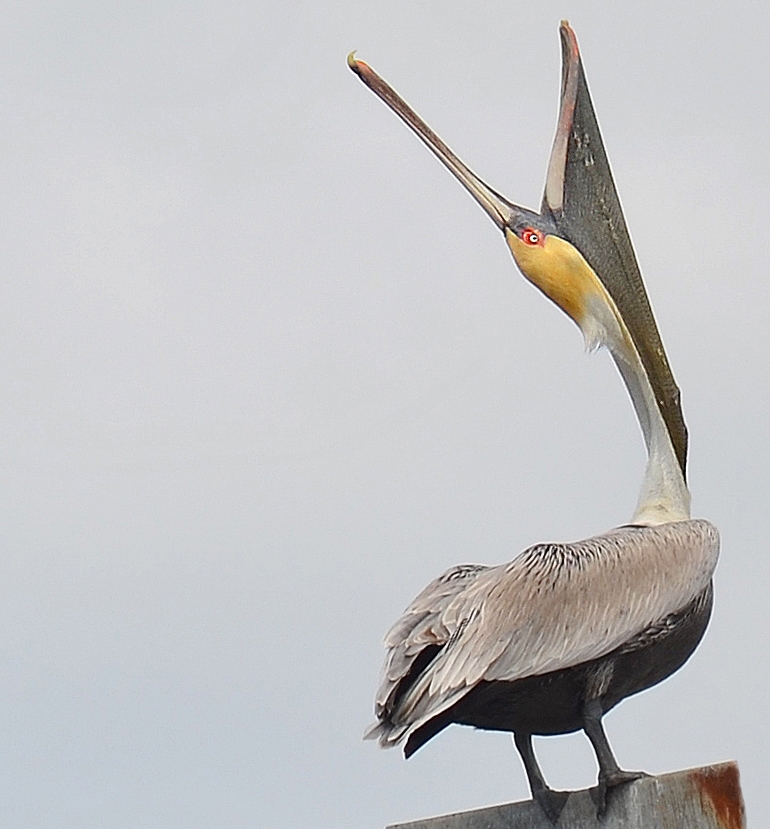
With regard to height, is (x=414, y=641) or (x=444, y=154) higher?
(x=444, y=154)

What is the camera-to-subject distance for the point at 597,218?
6.84 meters

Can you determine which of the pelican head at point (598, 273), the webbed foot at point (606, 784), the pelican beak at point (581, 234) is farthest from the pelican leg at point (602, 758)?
the pelican beak at point (581, 234)

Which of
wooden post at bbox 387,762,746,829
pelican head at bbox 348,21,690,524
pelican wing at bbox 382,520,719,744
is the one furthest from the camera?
pelican head at bbox 348,21,690,524

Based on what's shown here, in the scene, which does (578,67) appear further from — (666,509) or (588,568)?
(588,568)

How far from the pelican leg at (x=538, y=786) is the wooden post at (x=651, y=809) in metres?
0.02

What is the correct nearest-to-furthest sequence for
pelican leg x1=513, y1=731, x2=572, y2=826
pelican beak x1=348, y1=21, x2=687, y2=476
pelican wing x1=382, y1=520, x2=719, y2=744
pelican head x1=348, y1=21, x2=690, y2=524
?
1. pelican wing x1=382, y1=520, x2=719, y2=744
2. pelican leg x1=513, y1=731, x2=572, y2=826
3. pelican head x1=348, y1=21, x2=690, y2=524
4. pelican beak x1=348, y1=21, x2=687, y2=476

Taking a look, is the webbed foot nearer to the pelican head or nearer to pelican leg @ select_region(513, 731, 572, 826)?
pelican leg @ select_region(513, 731, 572, 826)

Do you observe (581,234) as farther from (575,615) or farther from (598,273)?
(575,615)

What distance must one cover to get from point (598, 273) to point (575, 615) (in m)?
1.54

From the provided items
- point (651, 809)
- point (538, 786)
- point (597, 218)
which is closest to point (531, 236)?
point (597, 218)

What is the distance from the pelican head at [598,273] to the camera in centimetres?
646

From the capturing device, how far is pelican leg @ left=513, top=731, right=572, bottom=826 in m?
5.58

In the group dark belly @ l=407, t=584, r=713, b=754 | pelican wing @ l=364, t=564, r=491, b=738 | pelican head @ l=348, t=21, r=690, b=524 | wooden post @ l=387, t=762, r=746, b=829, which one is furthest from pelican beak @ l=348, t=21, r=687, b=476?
wooden post @ l=387, t=762, r=746, b=829

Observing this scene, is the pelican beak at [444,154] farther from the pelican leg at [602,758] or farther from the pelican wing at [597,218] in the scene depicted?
the pelican leg at [602,758]
